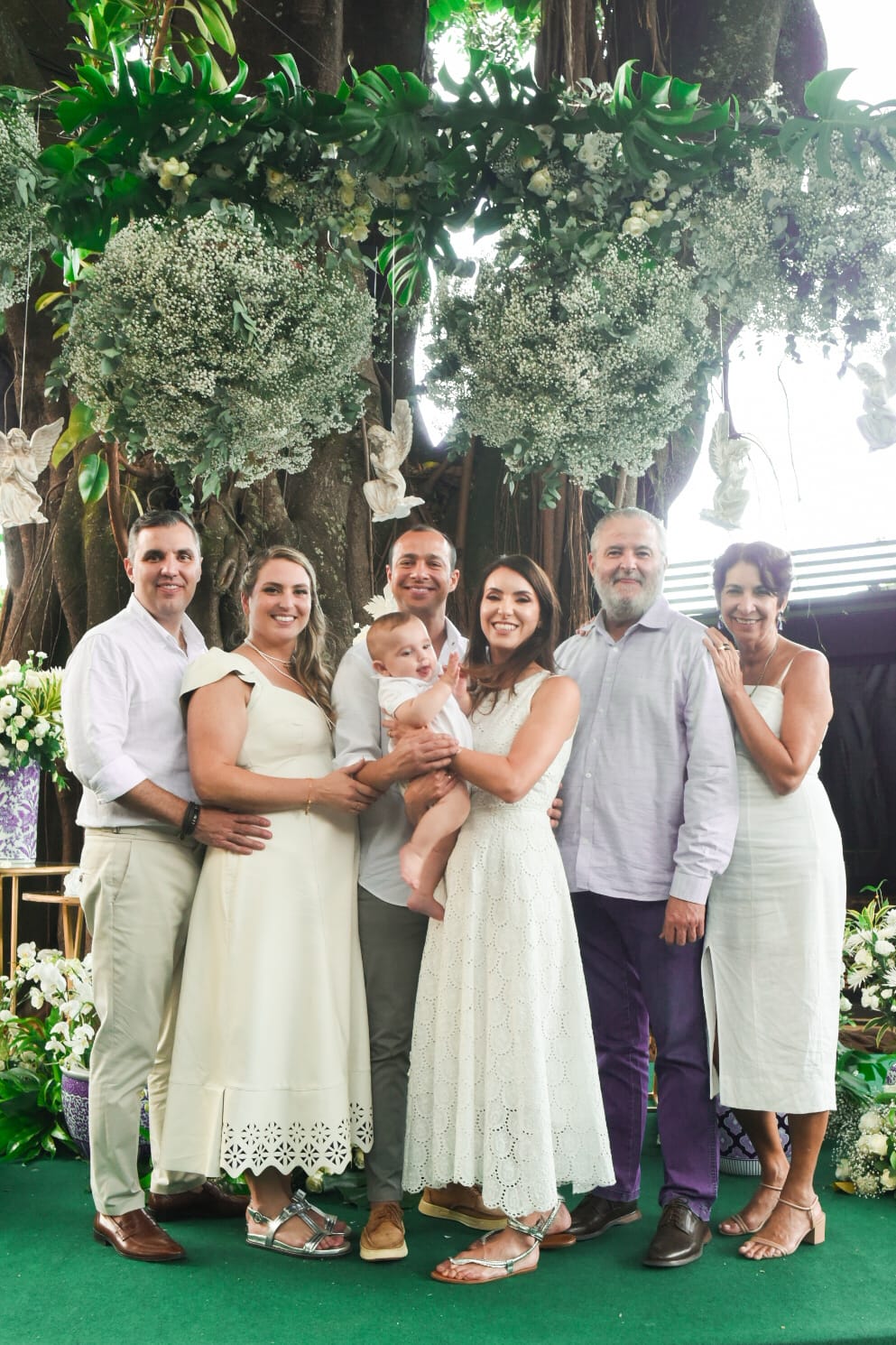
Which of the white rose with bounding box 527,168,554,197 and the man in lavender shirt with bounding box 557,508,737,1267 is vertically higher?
the white rose with bounding box 527,168,554,197

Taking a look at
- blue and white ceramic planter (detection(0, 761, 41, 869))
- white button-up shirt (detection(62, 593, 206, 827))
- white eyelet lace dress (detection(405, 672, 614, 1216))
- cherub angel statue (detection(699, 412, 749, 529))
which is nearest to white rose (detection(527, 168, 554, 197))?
cherub angel statue (detection(699, 412, 749, 529))

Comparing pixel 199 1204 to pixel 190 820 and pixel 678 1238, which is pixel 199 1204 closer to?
pixel 190 820

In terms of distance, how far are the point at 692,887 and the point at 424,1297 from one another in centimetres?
104

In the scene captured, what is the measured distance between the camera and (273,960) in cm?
266

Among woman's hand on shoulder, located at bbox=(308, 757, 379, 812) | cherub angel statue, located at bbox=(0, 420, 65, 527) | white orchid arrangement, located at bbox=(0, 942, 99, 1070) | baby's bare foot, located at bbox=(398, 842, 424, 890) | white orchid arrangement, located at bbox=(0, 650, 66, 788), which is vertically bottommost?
white orchid arrangement, located at bbox=(0, 942, 99, 1070)

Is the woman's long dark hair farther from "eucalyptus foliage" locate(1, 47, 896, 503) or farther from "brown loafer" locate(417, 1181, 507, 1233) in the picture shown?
"brown loafer" locate(417, 1181, 507, 1233)

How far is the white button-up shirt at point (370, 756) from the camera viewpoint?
2.80 meters

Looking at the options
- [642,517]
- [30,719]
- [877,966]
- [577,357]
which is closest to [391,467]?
[577,357]

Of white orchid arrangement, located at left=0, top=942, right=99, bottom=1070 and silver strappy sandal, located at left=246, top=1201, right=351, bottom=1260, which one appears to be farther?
white orchid arrangement, located at left=0, top=942, right=99, bottom=1070

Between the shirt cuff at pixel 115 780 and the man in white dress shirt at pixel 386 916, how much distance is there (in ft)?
1.53

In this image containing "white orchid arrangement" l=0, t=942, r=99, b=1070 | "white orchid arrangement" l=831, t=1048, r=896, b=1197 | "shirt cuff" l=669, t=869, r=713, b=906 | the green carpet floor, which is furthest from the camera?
"white orchid arrangement" l=0, t=942, r=99, b=1070

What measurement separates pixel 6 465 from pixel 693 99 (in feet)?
5.77

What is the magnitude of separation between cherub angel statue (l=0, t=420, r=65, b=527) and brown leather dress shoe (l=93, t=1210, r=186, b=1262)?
63.1 inches

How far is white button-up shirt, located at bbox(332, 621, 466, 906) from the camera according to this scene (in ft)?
9.18
